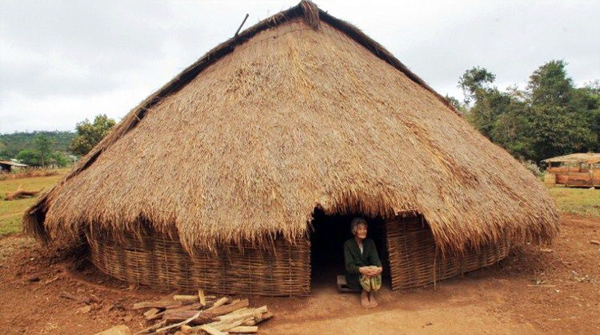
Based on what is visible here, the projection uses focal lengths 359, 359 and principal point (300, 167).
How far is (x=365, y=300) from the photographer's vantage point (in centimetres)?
504

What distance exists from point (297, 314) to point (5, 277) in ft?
18.6

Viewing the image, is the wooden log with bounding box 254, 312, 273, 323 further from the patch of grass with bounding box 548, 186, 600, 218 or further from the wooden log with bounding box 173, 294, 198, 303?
the patch of grass with bounding box 548, 186, 600, 218

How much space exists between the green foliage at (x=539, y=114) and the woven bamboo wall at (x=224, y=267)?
86.7 ft

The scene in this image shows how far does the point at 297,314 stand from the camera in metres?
4.84

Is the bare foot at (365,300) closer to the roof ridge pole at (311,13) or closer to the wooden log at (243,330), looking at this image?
the wooden log at (243,330)

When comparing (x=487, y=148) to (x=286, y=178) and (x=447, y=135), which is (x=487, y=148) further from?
(x=286, y=178)

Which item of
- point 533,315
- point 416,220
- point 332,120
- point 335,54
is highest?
point 335,54

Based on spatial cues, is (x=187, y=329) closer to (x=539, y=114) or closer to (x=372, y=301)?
(x=372, y=301)

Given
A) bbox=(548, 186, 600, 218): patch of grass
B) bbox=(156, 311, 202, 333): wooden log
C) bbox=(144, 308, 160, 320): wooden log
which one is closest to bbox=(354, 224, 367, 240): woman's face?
bbox=(156, 311, 202, 333): wooden log

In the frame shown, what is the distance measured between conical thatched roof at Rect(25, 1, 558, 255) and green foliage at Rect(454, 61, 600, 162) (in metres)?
22.5

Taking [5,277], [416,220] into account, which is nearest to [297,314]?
[416,220]

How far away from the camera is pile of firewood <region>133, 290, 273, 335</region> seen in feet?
14.3

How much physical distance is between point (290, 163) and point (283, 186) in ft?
1.45

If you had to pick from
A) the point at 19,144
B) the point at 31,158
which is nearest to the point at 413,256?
the point at 31,158
